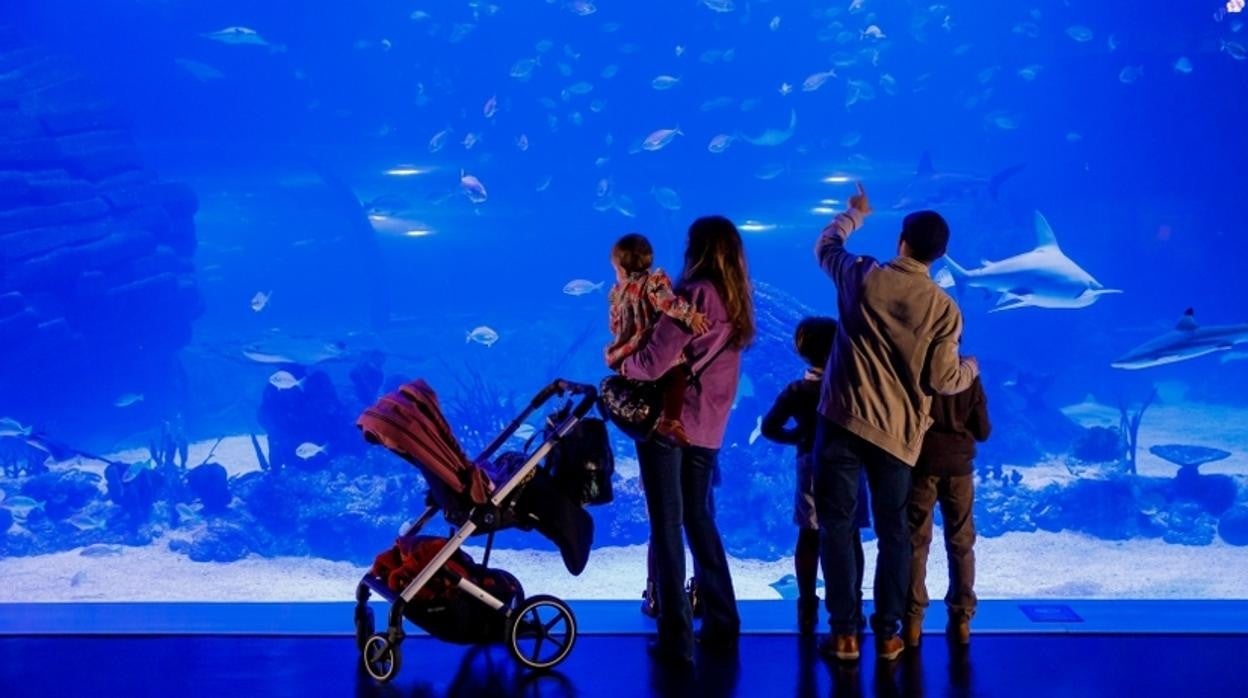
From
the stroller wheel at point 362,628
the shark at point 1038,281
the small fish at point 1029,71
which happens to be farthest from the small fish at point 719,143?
the stroller wheel at point 362,628

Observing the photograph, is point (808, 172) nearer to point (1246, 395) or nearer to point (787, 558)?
point (1246, 395)

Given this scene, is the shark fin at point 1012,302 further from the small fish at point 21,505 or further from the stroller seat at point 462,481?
the small fish at point 21,505

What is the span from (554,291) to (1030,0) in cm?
1097

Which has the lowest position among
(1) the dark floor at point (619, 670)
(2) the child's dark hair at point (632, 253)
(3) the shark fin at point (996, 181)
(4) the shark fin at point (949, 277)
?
(1) the dark floor at point (619, 670)

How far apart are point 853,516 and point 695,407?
0.65 meters

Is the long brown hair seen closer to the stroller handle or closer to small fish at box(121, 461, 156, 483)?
the stroller handle

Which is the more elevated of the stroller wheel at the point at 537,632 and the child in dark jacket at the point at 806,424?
the child in dark jacket at the point at 806,424

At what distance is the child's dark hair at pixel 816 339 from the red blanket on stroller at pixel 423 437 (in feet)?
4.00

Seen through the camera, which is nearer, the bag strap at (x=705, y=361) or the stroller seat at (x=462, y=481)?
the stroller seat at (x=462, y=481)

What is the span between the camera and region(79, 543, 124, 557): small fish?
30.9 feet

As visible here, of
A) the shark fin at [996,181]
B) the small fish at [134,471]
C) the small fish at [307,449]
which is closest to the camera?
the small fish at [307,449]

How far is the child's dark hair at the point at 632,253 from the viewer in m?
3.33

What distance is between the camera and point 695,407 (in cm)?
337

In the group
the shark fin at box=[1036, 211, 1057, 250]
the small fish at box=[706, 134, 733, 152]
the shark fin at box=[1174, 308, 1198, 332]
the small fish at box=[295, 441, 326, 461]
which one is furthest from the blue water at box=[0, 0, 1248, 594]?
the shark fin at box=[1174, 308, 1198, 332]
